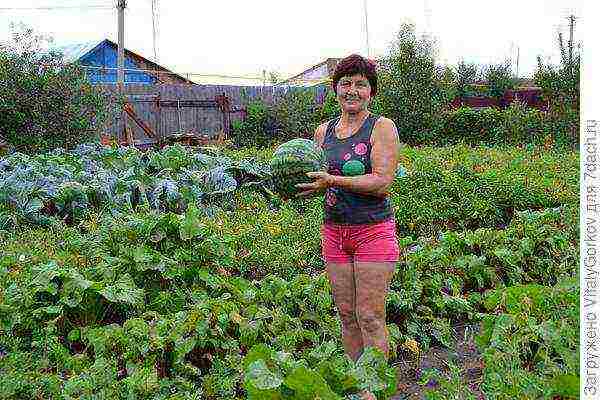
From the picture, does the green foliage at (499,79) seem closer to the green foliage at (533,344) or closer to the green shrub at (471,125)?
the green shrub at (471,125)

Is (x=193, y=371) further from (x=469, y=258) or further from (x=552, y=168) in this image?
(x=552, y=168)

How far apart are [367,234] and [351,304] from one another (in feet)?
1.40

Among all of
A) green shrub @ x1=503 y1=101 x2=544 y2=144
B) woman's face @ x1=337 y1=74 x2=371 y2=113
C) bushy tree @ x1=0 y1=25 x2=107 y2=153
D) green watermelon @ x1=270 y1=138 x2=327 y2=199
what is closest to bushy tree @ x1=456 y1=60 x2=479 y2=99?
green shrub @ x1=503 y1=101 x2=544 y2=144

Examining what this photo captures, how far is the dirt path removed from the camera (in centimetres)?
477

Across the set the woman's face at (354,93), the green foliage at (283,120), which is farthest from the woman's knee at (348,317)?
the green foliage at (283,120)

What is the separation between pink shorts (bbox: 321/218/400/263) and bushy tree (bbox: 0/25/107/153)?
33.9 feet

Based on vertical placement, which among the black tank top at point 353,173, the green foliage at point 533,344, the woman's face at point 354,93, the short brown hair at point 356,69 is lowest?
the green foliage at point 533,344

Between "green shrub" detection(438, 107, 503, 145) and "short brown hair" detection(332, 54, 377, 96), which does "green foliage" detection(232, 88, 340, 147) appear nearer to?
"green shrub" detection(438, 107, 503, 145)

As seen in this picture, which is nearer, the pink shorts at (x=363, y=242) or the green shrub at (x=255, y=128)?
the pink shorts at (x=363, y=242)

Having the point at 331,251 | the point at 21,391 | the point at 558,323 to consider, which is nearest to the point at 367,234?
the point at 331,251

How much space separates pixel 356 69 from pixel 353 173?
20.8 inches

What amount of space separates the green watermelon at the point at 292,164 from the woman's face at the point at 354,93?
202 inches

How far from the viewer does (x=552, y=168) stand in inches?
530

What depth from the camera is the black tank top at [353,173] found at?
4195 mm
